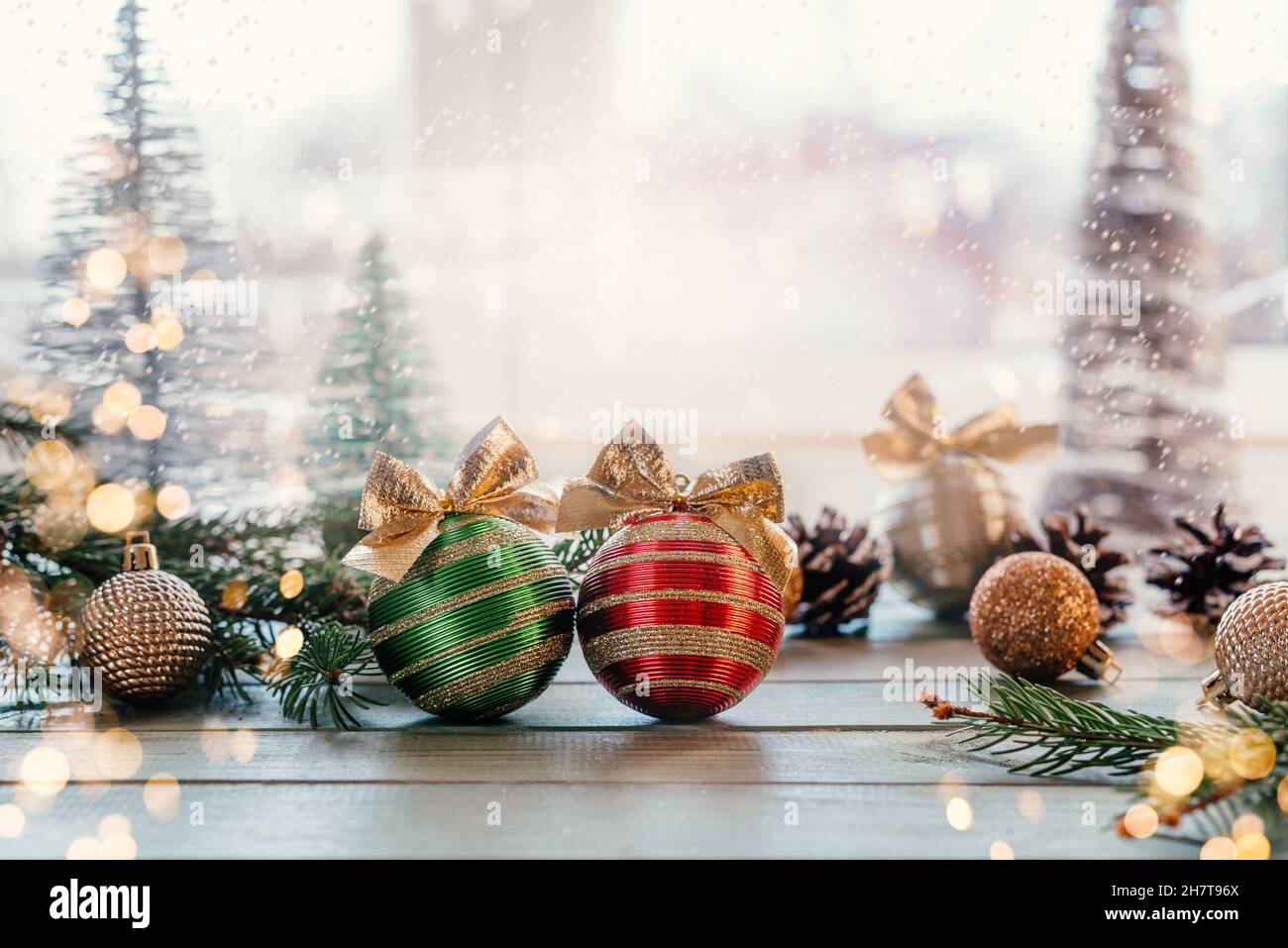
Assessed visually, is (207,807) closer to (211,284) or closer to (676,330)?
(211,284)

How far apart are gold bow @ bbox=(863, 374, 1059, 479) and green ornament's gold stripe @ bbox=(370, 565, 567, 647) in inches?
20.6

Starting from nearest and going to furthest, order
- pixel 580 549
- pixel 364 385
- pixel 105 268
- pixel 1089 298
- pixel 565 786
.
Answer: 1. pixel 565 786
2. pixel 580 549
3. pixel 105 268
4. pixel 364 385
5. pixel 1089 298

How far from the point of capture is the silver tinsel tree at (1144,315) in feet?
5.29

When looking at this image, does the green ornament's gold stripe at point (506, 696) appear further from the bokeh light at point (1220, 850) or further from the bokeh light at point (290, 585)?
the bokeh light at point (1220, 850)

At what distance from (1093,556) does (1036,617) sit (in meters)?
0.24

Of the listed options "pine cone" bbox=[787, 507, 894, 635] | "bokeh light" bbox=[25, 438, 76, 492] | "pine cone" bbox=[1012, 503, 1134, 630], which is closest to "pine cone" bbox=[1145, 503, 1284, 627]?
"pine cone" bbox=[1012, 503, 1134, 630]

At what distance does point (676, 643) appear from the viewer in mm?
737

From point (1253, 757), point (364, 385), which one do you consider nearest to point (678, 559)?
point (1253, 757)

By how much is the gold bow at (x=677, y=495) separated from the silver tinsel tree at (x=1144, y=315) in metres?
1.03

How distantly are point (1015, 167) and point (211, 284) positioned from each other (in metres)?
1.03

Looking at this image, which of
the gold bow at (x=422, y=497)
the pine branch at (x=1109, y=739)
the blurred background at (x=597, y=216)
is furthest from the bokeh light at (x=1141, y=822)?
the blurred background at (x=597, y=216)

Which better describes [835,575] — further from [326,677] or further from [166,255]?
[166,255]
